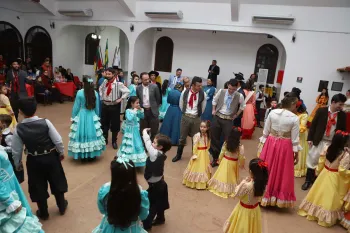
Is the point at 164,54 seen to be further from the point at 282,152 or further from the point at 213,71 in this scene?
Answer: the point at 282,152

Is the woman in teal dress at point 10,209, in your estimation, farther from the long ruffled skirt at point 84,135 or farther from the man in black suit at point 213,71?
the man in black suit at point 213,71

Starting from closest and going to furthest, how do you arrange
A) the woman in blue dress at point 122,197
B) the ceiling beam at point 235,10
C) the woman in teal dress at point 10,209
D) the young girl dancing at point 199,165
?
1. the woman in blue dress at point 122,197
2. the woman in teal dress at point 10,209
3. the young girl dancing at point 199,165
4. the ceiling beam at point 235,10

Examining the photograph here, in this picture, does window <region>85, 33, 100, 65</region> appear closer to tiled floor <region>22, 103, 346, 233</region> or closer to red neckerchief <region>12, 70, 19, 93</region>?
red neckerchief <region>12, 70, 19, 93</region>

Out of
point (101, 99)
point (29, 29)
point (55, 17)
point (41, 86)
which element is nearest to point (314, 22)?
point (101, 99)

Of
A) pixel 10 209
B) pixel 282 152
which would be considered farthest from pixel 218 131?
pixel 10 209

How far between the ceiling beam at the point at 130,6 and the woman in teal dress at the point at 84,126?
5.64 meters

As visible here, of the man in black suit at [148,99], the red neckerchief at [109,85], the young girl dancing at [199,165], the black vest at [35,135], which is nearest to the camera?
the black vest at [35,135]

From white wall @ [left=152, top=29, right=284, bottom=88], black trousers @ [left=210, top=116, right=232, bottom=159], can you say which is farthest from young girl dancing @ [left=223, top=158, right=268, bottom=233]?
white wall @ [left=152, top=29, right=284, bottom=88]

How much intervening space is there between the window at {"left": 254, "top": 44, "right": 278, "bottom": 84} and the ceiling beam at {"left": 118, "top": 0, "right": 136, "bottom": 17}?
16.2 feet

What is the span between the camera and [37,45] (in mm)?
11727

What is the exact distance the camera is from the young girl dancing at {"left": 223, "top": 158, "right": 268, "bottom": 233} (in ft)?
7.73

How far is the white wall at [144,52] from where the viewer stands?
9825mm

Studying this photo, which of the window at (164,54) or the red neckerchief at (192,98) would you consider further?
the window at (164,54)

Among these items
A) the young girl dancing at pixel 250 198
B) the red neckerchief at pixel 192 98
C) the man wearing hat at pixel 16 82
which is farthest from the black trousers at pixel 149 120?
the man wearing hat at pixel 16 82
